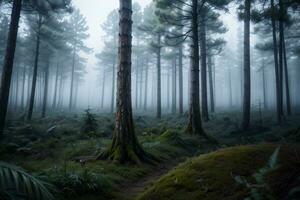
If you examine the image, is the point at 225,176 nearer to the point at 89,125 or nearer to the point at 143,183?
the point at 143,183

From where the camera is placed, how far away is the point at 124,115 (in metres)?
8.39

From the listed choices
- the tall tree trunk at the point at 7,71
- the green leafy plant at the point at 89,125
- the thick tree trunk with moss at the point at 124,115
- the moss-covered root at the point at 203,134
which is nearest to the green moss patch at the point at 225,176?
the thick tree trunk with moss at the point at 124,115

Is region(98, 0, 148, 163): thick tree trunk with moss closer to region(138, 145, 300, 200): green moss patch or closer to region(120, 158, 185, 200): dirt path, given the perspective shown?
region(120, 158, 185, 200): dirt path

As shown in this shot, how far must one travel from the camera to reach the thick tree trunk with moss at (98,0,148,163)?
8.17 meters

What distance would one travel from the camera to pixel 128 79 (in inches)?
340

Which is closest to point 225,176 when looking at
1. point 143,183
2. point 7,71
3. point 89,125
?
point 143,183

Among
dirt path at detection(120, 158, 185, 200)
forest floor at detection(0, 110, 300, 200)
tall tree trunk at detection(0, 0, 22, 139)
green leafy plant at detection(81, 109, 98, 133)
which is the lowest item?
dirt path at detection(120, 158, 185, 200)

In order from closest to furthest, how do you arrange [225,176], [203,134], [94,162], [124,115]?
[225,176] < [94,162] < [124,115] < [203,134]

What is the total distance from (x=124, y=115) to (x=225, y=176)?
4.89 meters

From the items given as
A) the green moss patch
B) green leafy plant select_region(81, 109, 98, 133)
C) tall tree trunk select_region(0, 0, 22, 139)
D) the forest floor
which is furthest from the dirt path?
tall tree trunk select_region(0, 0, 22, 139)

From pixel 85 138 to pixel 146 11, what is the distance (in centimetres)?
2625

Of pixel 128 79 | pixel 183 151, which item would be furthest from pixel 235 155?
pixel 183 151

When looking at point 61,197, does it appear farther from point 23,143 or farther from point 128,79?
point 23,143

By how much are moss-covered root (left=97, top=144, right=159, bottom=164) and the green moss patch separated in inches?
127
